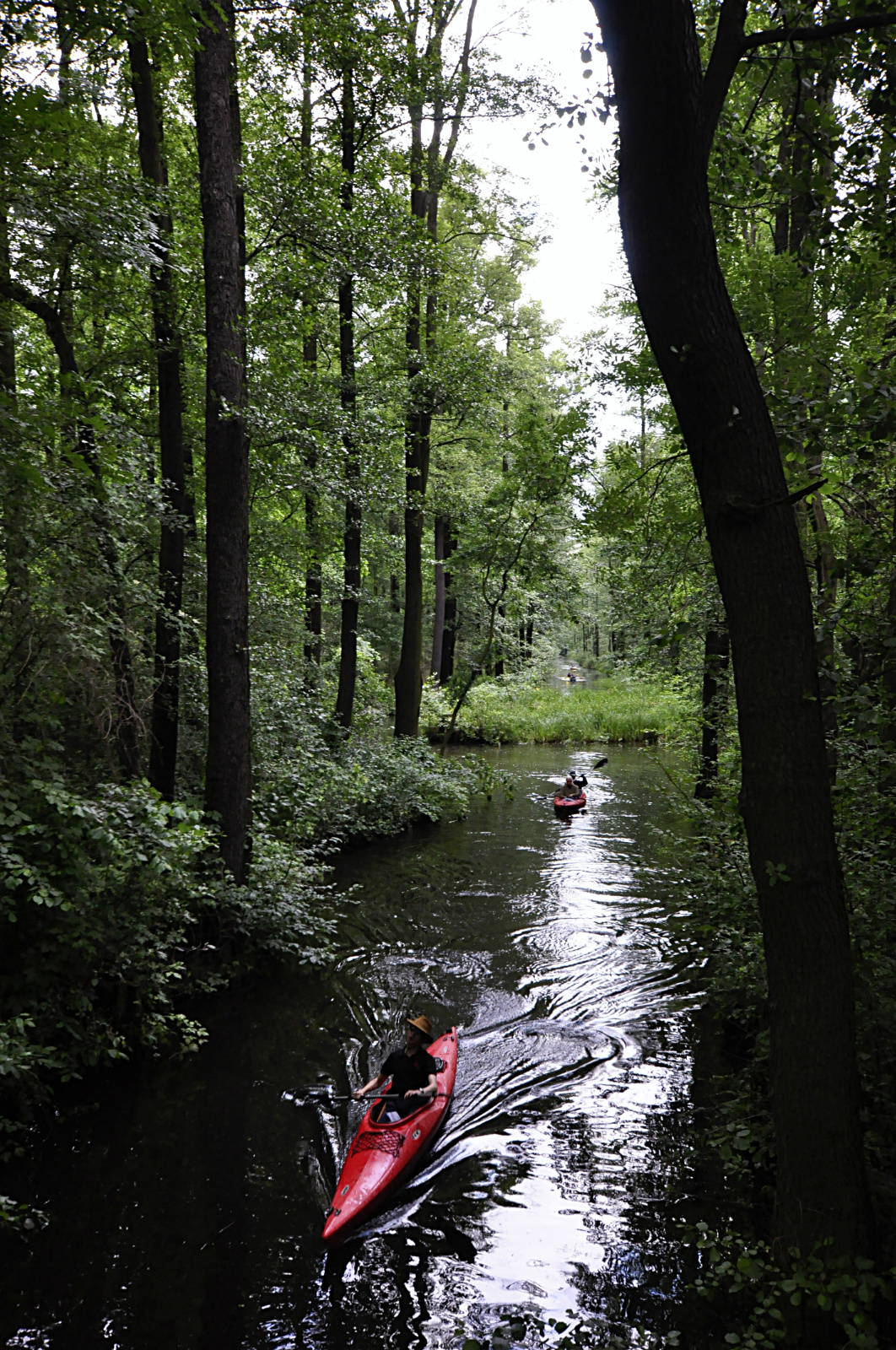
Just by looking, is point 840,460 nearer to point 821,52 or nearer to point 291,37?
point 821,52

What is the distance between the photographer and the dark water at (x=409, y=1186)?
414 centimetres

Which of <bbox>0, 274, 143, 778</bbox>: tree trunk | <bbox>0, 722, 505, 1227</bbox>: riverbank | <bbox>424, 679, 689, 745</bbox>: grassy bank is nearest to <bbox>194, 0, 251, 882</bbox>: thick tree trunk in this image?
<bbox>0, 722, 505, 1227</bbox>: riverbank

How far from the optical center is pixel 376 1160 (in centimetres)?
520

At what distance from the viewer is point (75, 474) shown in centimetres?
688

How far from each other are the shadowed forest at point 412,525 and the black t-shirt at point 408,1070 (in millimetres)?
1531

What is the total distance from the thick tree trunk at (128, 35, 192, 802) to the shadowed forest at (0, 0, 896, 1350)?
52 millimetres

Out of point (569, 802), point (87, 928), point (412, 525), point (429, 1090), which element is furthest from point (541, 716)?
point (87, 928)

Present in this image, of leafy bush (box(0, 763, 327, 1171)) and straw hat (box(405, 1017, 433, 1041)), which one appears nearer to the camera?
leafy bush (box(0, 763, 327, 1171))

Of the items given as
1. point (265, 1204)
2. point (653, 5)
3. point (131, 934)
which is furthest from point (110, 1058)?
point (653, 5)

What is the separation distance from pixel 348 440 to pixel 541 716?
691 inches

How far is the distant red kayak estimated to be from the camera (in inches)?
635

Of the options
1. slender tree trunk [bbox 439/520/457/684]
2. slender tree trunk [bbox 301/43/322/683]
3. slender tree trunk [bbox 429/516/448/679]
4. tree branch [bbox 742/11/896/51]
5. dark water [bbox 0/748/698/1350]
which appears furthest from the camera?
slender tree trunk [bbox 439/520/457/684]

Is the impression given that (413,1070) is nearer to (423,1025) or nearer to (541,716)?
(423,1025)

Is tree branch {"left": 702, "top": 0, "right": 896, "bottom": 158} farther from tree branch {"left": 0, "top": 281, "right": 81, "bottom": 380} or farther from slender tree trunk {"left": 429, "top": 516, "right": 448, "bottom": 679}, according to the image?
slender tree trunk {"left": 429, "top": 516, "right": 448, "bottom": 679}
